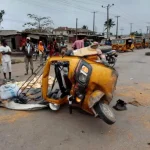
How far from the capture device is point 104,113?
163 inches

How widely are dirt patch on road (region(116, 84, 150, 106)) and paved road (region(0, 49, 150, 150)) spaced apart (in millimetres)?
654

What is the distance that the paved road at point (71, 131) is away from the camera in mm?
3902

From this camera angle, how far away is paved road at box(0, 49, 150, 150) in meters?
3.90

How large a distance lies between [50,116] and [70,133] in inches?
38.5

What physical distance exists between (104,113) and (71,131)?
0.72 meters

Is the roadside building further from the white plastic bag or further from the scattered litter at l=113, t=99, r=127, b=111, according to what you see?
the scattered litter at l=113, t=99, r=127, b=111

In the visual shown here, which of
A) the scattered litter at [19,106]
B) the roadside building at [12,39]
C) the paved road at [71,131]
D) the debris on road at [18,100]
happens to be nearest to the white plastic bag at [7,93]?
the debris on road at [18,100]

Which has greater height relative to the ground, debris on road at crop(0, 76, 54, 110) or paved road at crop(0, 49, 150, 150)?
debris on road at crop(0, 76, 54, 110)

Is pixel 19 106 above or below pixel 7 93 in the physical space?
below

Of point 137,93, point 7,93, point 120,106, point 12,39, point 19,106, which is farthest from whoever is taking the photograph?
point 12,39

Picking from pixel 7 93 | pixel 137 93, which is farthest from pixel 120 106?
pixel 7 93

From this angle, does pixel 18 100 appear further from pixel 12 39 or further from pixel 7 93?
pixel 12 39

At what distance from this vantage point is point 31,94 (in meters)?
6.61

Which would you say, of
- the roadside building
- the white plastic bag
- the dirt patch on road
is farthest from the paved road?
the roadside building
